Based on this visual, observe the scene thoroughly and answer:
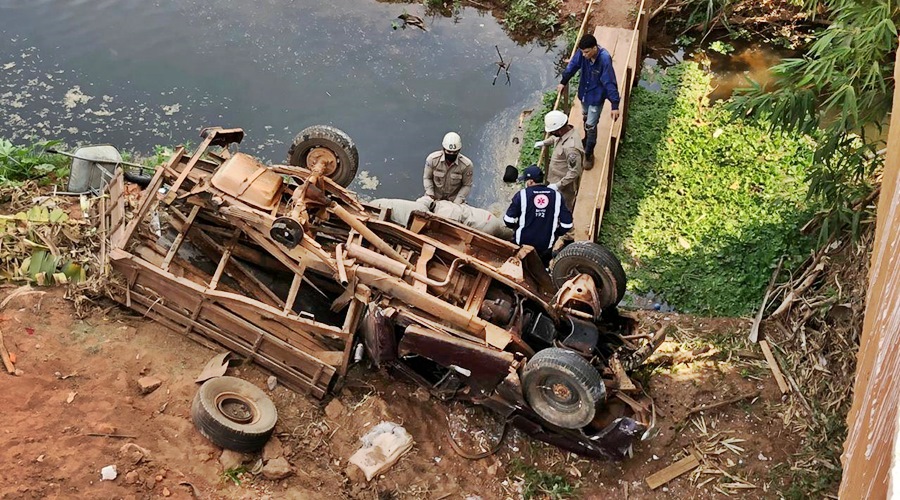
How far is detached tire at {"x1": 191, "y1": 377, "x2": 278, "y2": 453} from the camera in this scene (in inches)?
254

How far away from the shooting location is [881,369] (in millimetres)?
2590

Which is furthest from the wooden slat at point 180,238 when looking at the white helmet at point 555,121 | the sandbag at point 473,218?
the white helmet at point 555,121

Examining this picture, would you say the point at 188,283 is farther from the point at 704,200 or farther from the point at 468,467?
the point at 704,200

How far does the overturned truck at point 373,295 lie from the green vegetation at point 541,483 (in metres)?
0.30

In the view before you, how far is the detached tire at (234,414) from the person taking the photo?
21.2 ft

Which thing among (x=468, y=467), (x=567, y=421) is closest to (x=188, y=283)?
(x=468, y=467)

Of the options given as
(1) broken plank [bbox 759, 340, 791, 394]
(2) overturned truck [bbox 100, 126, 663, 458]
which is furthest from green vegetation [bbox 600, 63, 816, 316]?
(2) overturned truck [bbox 100, 126, 663, 458]

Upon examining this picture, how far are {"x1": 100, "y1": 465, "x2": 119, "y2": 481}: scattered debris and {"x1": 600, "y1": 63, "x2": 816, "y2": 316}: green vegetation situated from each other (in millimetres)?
5811

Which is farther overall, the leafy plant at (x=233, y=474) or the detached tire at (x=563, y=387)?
the leafy plant at (x=233, y=474)

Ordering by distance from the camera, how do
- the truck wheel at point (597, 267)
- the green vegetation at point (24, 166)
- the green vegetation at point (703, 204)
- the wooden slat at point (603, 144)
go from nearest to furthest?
the truck wheel at point (597, 267), the green vegetation at point (703, 204), the wooden slat at point (603, 144), the green vegetation at point (24, 166)

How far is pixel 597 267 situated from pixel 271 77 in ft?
24.1

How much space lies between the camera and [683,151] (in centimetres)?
1038

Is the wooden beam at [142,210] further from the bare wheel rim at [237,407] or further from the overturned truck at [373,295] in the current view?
the bare wheel rim at [237,407]

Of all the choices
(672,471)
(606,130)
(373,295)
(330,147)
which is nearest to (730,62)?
(606,130)
